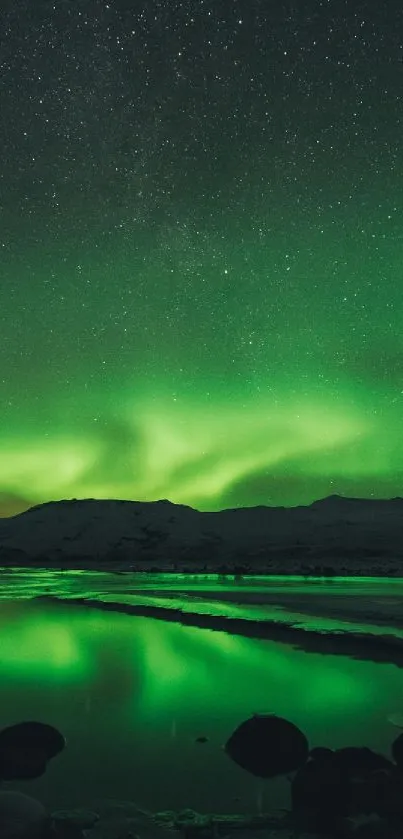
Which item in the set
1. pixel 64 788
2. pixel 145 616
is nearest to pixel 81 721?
pixel 64 788

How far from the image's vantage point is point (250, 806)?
750cm

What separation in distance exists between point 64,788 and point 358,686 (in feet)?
24.9

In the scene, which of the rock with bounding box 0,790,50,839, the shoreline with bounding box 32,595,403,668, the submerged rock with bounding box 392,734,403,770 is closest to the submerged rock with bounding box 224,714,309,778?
the submerged rock with bounding box 392,734,403,770

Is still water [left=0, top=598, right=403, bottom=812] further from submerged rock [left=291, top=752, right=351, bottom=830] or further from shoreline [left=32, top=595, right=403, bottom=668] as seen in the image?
shoreline [left=32, top=595, right=403, bottom=668]

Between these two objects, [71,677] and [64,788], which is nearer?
[64,788]

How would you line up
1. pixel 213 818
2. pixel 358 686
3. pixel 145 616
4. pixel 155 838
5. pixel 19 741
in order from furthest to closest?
pixel 145 616 < pixel 358 686 < pixel 19 741 < pixel 213 818 < pixel 155 838

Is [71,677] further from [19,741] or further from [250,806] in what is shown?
[250,806]

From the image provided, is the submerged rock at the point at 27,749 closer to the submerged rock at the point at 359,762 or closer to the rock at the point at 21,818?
the rock at the point at 21,818

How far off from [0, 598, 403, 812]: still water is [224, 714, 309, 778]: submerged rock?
10.2 inches

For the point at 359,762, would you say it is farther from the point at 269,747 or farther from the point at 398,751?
the point at 269,747

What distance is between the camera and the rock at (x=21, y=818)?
624 cm

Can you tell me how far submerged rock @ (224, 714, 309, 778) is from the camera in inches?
339

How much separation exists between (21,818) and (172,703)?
7.24m

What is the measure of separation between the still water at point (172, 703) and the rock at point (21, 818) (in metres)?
0.90
